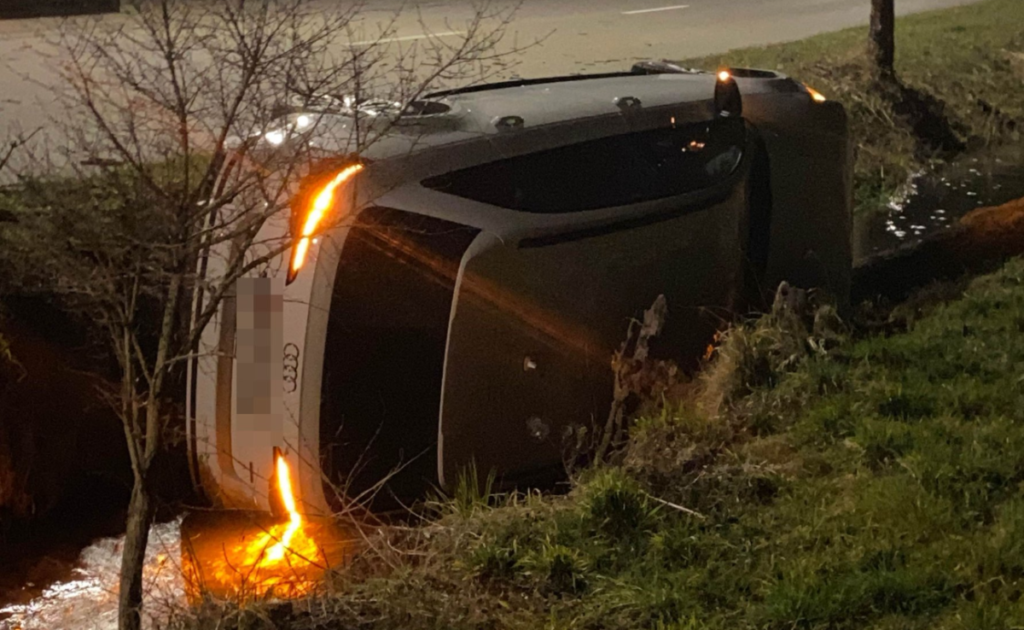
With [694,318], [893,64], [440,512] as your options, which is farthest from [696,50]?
[440,512]

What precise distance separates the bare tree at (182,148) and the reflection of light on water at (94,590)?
1157 millimetres

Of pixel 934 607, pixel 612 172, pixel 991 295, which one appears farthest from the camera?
pixel 991 295

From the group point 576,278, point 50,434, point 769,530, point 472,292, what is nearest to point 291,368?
point 472,292

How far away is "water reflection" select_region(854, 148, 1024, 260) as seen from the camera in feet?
30.5

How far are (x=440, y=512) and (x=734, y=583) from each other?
1266mm

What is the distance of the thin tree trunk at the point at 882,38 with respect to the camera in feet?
40.5

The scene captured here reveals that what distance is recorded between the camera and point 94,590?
529 cm

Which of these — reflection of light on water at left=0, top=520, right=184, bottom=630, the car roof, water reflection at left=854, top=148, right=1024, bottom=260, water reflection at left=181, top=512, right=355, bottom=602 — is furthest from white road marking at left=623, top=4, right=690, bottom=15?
water reflection at left=181, top=512, right=355, bottom=602

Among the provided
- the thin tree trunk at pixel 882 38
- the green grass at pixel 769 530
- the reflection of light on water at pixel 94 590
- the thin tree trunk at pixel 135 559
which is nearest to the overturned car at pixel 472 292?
the green grass at pixel 769 530

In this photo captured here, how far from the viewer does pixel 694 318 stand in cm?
517

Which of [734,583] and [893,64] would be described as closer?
[734,583]

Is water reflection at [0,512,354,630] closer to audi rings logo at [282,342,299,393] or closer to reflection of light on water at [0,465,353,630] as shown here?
reflection of light on water at [0,465,353,630]

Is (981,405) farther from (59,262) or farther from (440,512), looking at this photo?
(59,262)

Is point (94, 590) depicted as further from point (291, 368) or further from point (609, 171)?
point (609, 171)
